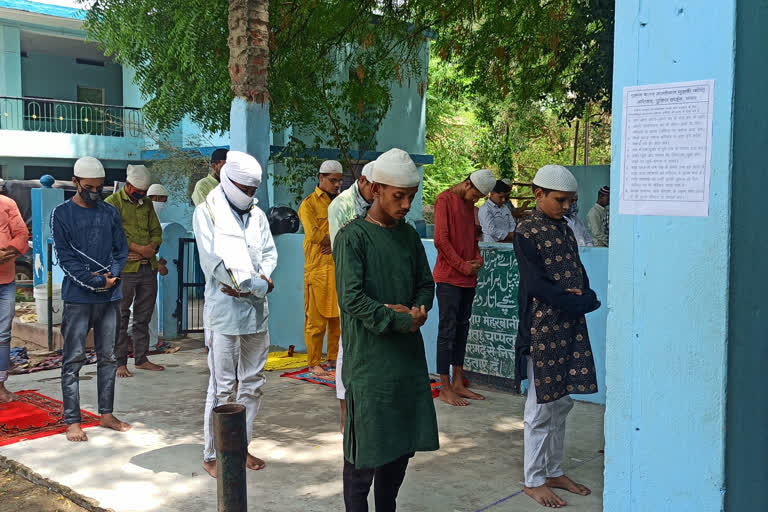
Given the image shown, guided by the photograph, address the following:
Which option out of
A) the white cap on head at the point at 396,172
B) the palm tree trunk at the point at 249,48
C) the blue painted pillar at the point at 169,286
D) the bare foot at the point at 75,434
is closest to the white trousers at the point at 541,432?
the white cap on head at the point at 396,172

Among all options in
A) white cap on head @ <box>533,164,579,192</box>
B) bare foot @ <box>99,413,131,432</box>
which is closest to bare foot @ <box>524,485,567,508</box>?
white cap on head @ <box>533,164,579,192</box>

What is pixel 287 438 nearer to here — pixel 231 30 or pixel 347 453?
pixel 347 453

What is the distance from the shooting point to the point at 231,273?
461 cm

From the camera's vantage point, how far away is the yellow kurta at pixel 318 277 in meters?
7.33

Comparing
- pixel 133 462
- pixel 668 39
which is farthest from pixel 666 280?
pixel 133 462

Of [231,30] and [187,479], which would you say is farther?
[231,30]

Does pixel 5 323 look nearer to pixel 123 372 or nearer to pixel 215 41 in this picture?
pixel 123 372

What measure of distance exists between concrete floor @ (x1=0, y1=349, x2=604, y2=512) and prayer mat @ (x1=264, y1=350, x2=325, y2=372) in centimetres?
92

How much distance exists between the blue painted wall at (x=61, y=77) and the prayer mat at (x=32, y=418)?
58.5ft

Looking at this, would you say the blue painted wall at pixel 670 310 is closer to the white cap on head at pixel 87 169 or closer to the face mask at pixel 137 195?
the white cap on head at pixel 87 169

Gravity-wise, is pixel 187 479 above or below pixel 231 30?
below

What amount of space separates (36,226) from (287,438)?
27.4 feet

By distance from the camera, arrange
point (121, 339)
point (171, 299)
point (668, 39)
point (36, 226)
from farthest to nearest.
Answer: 1. point (36, 226)
2. point (171, 299)
3. point (121, 339)
4. point (668, 39)

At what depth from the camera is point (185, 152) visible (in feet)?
57.9
